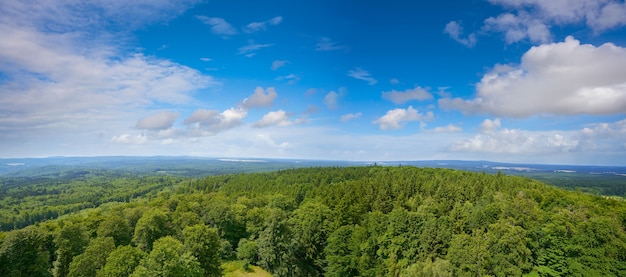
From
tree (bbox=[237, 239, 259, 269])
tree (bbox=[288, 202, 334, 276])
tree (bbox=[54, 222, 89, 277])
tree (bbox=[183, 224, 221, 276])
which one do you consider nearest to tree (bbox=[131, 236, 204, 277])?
tree (bbox=[183, 224, 221, 276])

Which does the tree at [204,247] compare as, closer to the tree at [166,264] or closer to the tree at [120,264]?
the tree at [166,264]

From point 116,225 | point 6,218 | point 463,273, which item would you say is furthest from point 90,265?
point 6,218

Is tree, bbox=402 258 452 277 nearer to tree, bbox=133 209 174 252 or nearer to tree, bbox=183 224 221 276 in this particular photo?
tree, bbox=183 224 221 276

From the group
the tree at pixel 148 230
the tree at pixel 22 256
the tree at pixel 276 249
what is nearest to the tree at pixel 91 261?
the tree at pixel 22 256

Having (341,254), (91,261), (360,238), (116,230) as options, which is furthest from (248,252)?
(91,261)

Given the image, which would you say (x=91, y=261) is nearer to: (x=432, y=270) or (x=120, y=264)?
(x=120, y=264)

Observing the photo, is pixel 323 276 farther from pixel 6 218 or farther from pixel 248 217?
pixel 6 218
